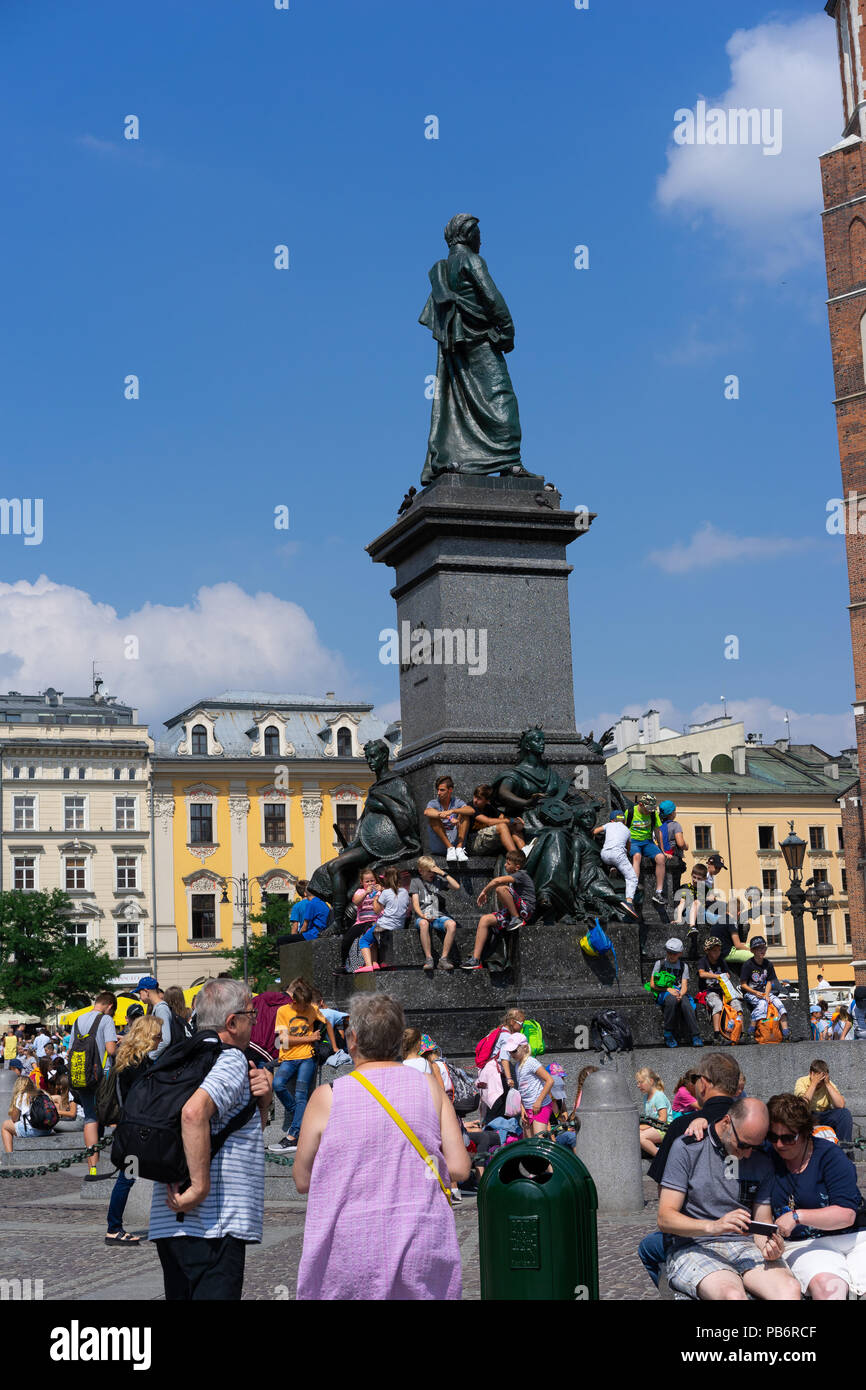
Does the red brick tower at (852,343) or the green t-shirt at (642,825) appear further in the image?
the red brick tower at (852,343)

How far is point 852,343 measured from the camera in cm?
5606

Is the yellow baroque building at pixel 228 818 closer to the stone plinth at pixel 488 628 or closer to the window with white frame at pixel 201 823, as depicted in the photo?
the window with white frame at pixel 201 823

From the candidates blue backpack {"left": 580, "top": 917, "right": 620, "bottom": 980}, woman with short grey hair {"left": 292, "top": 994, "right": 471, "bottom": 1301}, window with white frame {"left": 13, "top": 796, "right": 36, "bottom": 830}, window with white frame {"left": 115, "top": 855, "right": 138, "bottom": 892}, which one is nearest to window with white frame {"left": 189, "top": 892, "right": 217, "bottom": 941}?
window with white frame {"left": 115, "top": 855, "right": 138, "bottom": 892}

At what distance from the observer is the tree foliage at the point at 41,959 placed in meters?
72.3

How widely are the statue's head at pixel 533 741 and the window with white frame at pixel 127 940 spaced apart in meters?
70.3

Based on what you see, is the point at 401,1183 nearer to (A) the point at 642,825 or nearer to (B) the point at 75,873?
(A) the point at 642,825

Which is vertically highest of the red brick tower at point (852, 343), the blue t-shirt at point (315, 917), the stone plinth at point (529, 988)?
the red brick tower at point (852, 343)

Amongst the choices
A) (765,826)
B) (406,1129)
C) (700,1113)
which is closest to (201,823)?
(765,826)

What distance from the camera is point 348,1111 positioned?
5.49 metres

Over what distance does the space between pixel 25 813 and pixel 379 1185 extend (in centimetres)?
8248

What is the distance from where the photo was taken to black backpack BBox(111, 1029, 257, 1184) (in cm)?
609

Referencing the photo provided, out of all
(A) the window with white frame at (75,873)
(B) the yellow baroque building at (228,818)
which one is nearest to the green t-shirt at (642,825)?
(B) the yellow baroque building at (228,818)
